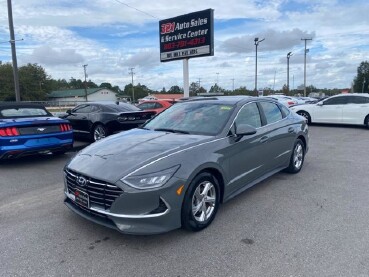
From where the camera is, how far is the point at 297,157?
20.5ft

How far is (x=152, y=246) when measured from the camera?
3.39 meters

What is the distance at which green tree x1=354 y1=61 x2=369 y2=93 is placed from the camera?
10781 cm

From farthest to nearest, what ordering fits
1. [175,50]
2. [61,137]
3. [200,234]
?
1. [175,50]
2. [61,137]
3. [200,234]

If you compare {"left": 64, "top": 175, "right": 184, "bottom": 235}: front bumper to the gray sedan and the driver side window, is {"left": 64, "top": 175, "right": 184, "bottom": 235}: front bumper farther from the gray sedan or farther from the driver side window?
the driver side window

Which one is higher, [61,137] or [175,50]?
[175,50]

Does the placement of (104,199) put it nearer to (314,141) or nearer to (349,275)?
(349,275)

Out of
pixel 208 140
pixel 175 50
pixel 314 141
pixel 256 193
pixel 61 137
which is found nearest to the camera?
pixel 208 140

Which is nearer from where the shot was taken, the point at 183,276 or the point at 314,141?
the point at 183,276

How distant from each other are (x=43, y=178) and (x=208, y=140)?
375 centimetres

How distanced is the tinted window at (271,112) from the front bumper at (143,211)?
262 cm

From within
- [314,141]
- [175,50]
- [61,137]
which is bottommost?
[314,141]

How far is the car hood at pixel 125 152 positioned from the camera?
336 cm

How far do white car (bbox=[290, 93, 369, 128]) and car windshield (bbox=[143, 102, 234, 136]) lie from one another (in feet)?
37.9

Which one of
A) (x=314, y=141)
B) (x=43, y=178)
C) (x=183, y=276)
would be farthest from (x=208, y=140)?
(x=314, y=141)
